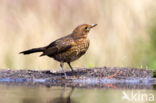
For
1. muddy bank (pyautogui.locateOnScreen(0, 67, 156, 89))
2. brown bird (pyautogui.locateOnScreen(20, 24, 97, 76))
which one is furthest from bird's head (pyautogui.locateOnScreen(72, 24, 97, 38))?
muddy bank (pyautogui.locateOnScreen(0, 67, 156, 89))

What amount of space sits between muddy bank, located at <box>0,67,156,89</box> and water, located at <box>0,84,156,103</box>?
306 mm

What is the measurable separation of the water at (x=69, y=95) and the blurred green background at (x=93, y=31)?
2.77 m

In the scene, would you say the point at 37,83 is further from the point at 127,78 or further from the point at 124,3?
the point at 124,3

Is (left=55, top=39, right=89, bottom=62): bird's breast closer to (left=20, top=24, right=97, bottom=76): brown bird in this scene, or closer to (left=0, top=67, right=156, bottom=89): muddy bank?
(left=20, top=24, right=97, bottom=76): brown bird

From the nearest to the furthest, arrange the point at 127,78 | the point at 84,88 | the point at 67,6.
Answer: the point at 84,88 < the point at 127,78 < the point at 67,6

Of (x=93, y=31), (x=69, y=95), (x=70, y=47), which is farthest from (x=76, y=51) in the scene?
(x=93, y=31)

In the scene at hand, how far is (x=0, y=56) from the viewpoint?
10586 millimetres

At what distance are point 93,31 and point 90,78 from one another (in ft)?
9.50

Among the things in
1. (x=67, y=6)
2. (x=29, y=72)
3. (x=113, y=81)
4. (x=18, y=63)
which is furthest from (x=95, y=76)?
(x=67, y=6)

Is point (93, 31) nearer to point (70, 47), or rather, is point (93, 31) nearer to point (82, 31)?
point (82, 31)

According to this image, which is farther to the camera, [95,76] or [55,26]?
[55,26]

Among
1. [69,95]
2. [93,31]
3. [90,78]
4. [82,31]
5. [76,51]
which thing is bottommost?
[69,95]

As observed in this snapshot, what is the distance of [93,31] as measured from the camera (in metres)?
11.1

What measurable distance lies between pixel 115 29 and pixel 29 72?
2.45 meters
